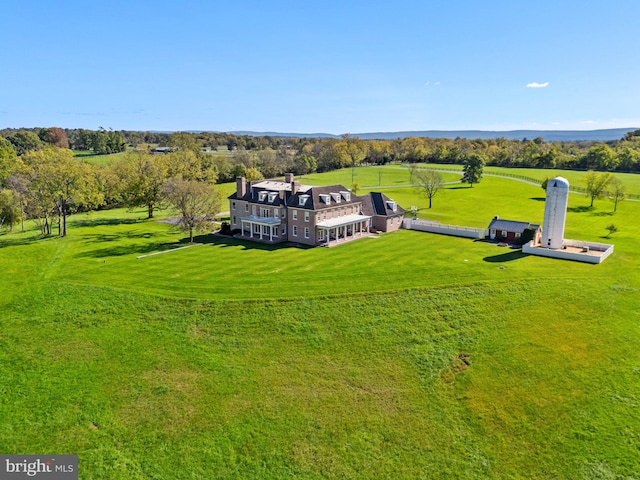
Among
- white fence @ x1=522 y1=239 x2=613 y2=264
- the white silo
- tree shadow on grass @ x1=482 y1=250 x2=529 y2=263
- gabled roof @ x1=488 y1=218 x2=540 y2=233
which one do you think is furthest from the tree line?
the white silo

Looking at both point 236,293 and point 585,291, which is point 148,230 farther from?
point 585,291

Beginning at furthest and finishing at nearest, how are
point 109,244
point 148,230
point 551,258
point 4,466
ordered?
point 148,230
point 109,244
point 551,258
point 4,466

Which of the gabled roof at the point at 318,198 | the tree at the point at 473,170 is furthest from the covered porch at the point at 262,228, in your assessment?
the tree at the point at 473,170

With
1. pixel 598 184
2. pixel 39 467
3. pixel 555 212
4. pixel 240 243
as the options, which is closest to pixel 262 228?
pixel 240 243

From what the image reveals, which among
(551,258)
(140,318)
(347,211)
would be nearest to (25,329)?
(140,318)

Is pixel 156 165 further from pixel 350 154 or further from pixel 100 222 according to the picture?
pixel 350 154

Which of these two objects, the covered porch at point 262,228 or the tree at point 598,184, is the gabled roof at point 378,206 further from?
the tree at point 598,184
